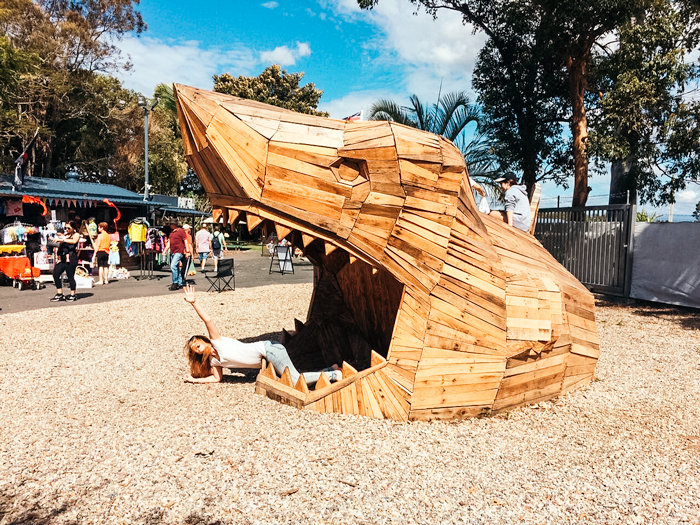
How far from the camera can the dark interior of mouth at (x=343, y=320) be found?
498cm

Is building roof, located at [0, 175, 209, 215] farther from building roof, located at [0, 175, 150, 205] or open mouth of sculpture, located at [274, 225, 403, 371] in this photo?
open mouth of sculpture, located at [274, 225, 403, 371]

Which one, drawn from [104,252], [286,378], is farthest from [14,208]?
[286,378]

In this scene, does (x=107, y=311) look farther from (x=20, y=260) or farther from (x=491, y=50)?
(x=491, y=50)

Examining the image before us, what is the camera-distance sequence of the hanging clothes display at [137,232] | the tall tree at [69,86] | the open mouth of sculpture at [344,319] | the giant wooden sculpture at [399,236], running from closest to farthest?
1. the giant wooden sculpture at [399,236]
2. the open mouth of sculpture at [344,319]
3. the hanging clothes display at [137,232]
4. the tall tree at [69,86]

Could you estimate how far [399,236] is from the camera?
11.6 feet

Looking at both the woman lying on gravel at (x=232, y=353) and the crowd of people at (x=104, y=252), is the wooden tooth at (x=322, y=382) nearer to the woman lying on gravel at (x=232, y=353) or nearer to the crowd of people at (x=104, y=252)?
the woman lying on gravel at (x=232, y=353)

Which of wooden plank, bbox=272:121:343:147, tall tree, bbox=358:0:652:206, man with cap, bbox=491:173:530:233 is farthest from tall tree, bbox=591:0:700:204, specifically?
wooden plank, bbox=272:121:343:147

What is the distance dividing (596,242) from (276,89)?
2602cm

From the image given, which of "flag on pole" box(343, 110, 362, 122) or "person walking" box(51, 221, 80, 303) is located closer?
"flag on pole" box(343, 110, 362, 122)

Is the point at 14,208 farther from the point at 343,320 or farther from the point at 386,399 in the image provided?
the point at 386,399

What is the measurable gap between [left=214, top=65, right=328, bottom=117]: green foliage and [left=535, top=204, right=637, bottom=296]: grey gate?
21790mm

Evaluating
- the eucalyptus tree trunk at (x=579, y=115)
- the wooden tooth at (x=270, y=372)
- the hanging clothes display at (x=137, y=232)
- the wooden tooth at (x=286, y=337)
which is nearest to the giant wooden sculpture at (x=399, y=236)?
the wooden tooth at (x=270, y=372)

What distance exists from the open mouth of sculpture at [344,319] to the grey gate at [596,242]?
8779mm

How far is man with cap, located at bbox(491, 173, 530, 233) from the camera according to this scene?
5762mm
